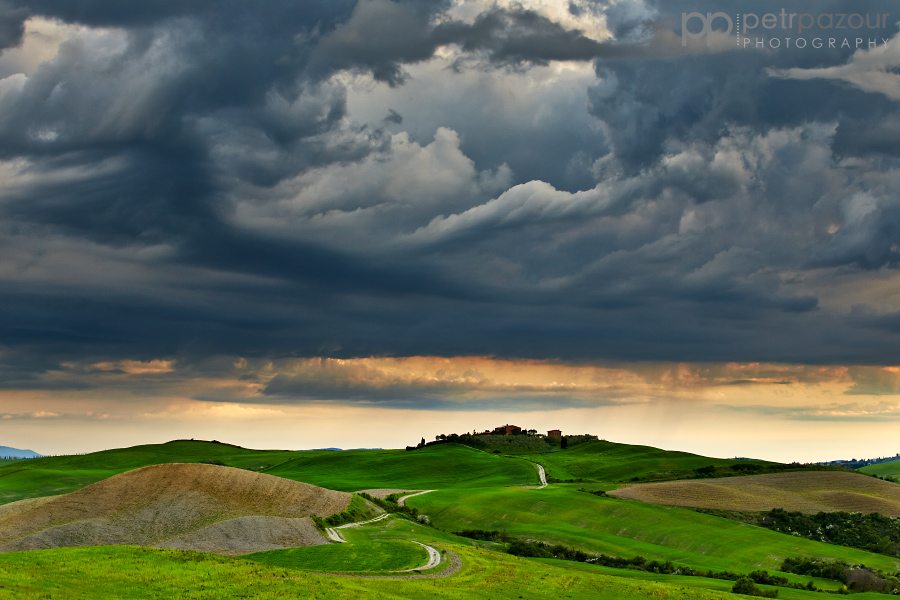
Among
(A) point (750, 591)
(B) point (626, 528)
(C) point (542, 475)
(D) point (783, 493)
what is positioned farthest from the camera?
(C) point (542, 475)

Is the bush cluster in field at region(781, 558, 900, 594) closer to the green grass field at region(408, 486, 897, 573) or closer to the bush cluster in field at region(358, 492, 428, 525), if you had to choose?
the green grass field at region(408, 486, 897, 573)

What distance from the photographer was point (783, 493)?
141m

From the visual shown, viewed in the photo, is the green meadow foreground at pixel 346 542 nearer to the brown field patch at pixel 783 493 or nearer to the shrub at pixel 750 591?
the shrub at pixel 750 591

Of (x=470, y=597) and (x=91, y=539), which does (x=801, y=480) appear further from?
(x=91, y=539)

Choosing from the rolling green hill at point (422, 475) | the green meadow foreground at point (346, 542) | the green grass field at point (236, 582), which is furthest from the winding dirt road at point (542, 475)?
the green grass field at point (236, 582)

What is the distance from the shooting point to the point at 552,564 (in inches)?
2985

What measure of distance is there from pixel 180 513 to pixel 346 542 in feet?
67.6

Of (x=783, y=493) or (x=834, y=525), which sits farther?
(x=783, y=493)

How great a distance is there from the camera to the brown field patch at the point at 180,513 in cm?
7338

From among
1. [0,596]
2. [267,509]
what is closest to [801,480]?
[267,509]

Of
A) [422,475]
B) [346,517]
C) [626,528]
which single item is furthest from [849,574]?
[422,475]

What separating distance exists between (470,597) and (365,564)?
1470 centimetres

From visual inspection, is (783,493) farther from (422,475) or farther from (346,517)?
(346,517)

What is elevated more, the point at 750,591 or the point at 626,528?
the point at 750,591
